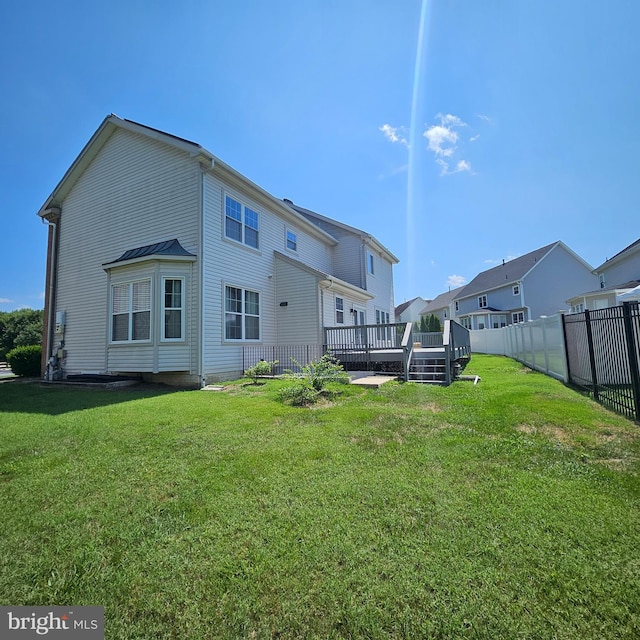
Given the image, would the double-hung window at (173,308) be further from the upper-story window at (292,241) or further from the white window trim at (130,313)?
the upper-story window at (292,241)

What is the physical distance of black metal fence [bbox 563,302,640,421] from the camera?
17.2 feet

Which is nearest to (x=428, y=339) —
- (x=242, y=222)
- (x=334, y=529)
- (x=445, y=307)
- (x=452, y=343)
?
(x=452, y=343)

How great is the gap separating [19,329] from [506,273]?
61634mm

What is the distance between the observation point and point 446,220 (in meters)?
14.5

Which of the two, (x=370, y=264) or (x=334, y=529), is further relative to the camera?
(x=370, y=264)

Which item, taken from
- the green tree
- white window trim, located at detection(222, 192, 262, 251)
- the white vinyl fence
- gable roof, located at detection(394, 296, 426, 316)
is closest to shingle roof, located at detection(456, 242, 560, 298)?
the white vinyl fence

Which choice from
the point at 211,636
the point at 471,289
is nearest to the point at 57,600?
the point at 211,636

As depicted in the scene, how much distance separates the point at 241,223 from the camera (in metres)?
11.8

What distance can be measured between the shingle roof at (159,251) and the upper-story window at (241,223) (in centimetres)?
164

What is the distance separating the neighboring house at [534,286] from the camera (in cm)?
2758

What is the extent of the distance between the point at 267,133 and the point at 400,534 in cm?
1313

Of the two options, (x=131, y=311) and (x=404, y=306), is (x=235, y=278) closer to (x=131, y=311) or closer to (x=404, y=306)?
(x=131, y=311)

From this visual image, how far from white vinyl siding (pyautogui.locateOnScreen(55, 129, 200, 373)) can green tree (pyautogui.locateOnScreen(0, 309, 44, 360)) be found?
38644 millimetres

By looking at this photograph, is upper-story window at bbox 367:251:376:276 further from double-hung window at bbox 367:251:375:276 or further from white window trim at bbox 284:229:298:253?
white window trim at bbox 284:229:298:253
